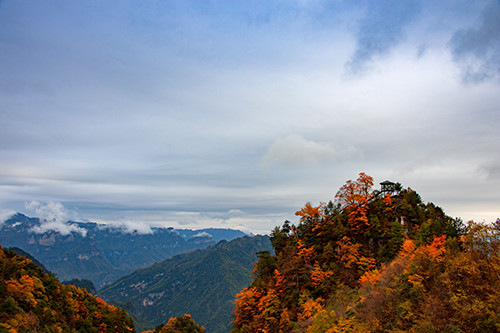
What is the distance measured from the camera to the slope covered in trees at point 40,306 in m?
51.2

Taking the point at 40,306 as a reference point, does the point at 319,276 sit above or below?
above

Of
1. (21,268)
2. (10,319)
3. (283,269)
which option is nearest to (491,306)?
(283,269)

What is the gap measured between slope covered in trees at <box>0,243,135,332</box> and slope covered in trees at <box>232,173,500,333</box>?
39.5 metres

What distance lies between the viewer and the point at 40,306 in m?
61.8

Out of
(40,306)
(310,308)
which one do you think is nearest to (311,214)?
(310,308)

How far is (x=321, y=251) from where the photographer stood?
49.8 meters

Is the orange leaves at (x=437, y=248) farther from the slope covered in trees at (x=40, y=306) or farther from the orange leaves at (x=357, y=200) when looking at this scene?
the slope covered in trees at (x=40, y=306)

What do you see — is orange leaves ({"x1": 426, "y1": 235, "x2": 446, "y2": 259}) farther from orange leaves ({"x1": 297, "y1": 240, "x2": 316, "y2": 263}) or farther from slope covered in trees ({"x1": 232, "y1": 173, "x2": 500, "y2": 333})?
orange leaves ({"x1": 297, "y1": 240, "x2": 316, "y2": 263})

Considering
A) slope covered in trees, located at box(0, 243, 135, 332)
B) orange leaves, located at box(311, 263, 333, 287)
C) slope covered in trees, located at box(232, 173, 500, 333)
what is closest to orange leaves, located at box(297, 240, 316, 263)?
slope covered in trees, located at box(232, 173, 500, 333)

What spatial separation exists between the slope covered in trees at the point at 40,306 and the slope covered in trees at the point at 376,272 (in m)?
39.5

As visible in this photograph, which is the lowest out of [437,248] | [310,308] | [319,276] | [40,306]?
[40,306]

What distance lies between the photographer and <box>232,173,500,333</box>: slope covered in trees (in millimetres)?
19328

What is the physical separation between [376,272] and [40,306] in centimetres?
6977

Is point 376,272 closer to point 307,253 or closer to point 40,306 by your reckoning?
point 307,253
